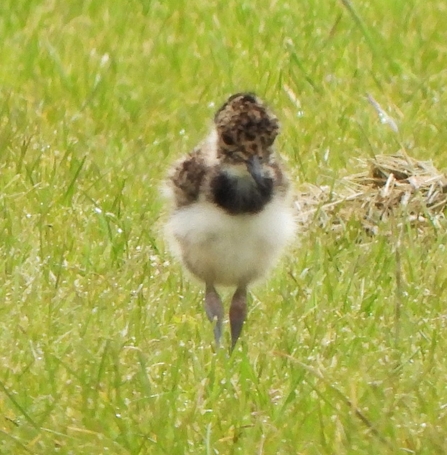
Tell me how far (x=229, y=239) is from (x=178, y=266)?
3.50 feet

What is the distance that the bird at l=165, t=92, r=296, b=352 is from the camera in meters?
5.18

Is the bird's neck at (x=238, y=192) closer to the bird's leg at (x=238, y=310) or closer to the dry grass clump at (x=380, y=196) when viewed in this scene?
the bird's leg at (x=238, y=310)

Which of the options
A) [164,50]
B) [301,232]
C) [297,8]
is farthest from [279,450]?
[297,8]

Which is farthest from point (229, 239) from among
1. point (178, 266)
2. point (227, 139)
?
point (178, 266)

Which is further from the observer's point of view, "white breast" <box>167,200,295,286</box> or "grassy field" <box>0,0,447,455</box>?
"white breast" <box>167,200,295,286</box>

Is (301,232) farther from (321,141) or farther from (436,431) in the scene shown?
(436,431)

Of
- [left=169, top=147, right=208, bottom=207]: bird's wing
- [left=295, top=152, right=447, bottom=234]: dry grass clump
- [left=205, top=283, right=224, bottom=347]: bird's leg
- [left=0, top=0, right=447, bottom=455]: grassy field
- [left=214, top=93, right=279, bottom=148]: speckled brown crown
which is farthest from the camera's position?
[left=295, top=152, right=447, bottom=234]: dry grass clump

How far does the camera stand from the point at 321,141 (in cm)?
818

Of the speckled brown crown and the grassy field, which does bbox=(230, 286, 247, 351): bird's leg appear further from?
the speckled brown crown

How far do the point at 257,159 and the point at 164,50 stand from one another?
4.42 m

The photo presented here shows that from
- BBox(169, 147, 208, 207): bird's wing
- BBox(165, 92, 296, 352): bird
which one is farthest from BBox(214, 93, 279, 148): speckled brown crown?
BBox(169, 147, 208, 207): bird's wing

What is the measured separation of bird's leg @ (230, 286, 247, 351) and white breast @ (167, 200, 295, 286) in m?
0.07

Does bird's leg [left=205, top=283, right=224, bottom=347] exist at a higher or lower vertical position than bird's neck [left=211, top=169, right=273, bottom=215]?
lower

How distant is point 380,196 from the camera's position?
742 cm
